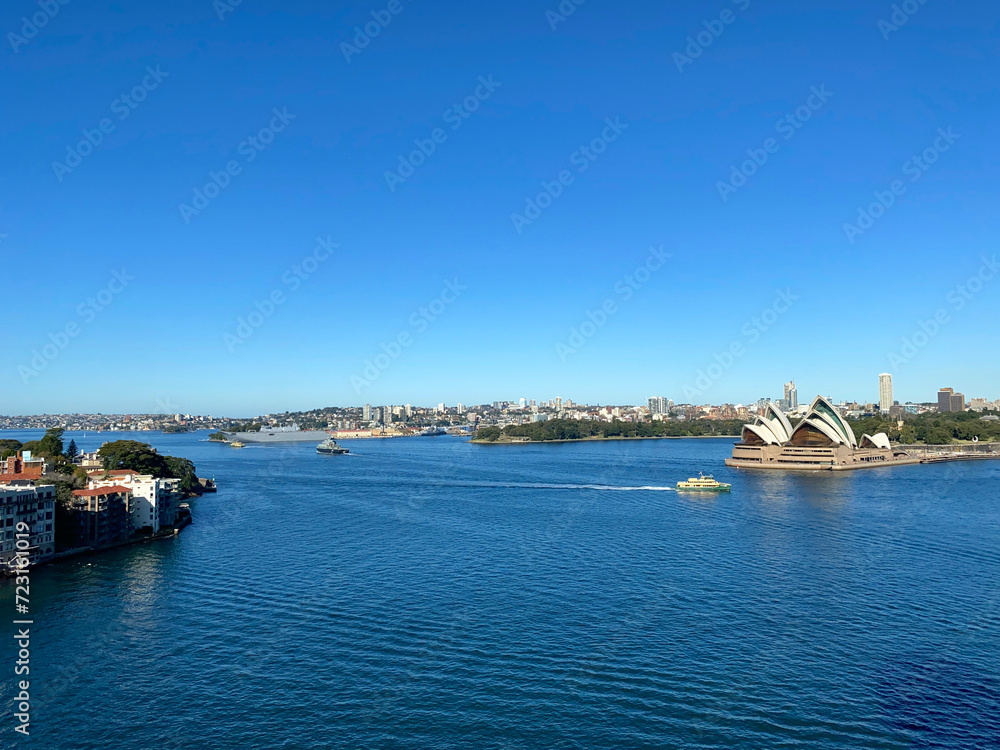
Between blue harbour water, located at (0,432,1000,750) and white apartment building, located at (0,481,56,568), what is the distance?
783mm

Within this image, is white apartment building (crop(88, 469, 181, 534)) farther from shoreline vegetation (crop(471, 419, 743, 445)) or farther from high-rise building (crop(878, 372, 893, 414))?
high-rise building (crop(878, 372, 893, 414))

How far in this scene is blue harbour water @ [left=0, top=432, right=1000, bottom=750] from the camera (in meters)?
6.73

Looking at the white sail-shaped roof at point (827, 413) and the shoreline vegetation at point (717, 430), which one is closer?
the white sail-shaped roof at point (827, 413)

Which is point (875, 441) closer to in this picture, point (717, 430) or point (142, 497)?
point (142, 497)

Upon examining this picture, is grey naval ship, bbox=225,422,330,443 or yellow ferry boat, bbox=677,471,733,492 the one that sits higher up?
grey naval ship, bbox=225,422,330,443

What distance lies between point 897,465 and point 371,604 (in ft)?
121

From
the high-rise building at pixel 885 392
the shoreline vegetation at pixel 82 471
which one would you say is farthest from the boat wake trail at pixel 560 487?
the high-rise building at pixel 885 392

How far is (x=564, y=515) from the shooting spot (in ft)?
64.3

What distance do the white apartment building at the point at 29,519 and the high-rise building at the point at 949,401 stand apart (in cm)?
11331

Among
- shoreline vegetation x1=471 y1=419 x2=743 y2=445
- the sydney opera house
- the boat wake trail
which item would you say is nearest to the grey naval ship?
shoreline vegetation x1=471 y1=419 x2=743 y2=445

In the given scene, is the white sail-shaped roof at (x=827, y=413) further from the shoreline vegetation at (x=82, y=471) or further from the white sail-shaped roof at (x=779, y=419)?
the shoreline vegetation at (x=82, y=471)

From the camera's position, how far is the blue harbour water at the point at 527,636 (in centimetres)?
673

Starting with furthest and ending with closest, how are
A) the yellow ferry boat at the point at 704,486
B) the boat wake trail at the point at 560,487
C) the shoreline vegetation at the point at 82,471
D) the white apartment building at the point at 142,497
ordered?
the boat wake trail at the point at 560,487 → the yellow ferry boat at the point at 704,486 → the white apartment building at the point at 142,497 → the shoreline vegetation at the point at 82,471

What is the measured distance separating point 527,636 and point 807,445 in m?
31.4
